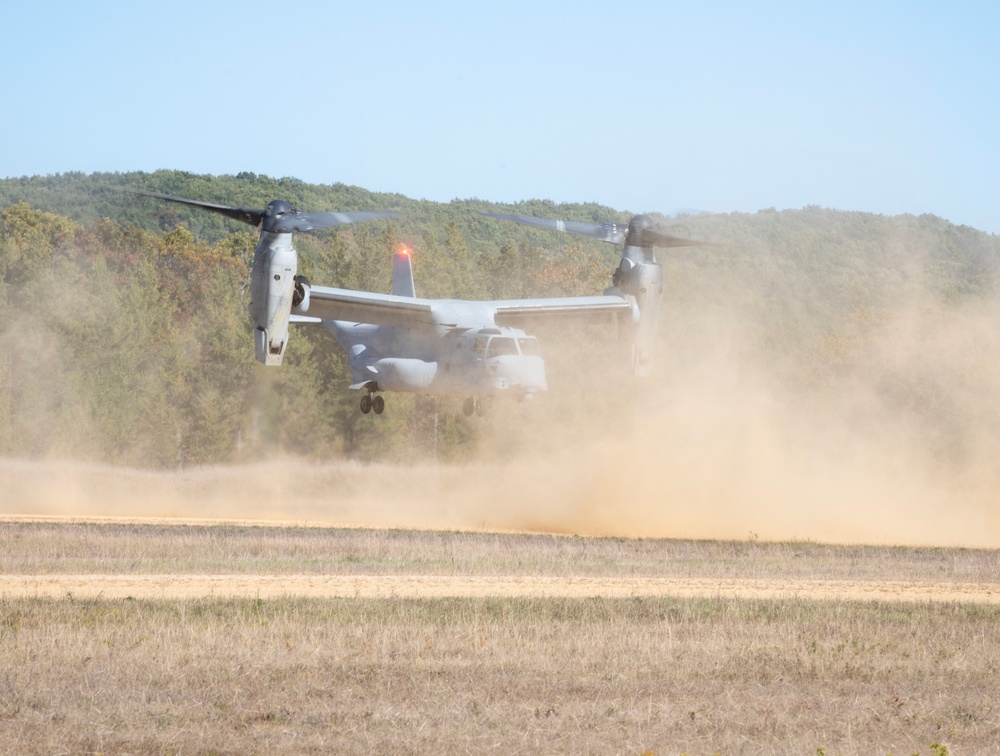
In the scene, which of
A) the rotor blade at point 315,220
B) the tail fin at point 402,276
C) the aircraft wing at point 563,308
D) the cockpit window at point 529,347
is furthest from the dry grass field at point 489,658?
the tail fin at point 402,276

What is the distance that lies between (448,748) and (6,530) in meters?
25.5

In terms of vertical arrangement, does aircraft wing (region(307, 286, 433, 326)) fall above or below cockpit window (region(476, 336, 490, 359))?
above

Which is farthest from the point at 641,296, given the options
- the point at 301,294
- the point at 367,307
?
the point at 301,294

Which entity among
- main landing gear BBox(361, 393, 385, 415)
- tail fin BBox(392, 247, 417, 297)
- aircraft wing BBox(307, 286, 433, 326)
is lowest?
main landing gear BBox(361, 393, 385, 415)

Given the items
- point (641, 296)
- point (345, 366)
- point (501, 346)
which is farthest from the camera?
point (345, 366)

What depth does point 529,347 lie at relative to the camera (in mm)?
34000

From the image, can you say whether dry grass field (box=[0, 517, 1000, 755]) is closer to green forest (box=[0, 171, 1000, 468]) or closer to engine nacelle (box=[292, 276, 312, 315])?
engine nacelle (box=[292, 276, 312, 315])

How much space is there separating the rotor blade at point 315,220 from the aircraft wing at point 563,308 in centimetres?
755

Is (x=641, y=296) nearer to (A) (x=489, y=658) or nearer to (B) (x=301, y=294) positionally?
(B) (x=301, y=294)

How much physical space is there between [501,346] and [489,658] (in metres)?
19.5

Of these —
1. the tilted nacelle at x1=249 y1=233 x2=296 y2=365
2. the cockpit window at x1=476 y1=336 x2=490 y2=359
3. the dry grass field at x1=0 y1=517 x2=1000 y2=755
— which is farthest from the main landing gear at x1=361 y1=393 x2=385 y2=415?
the dry grass field at x1=0 y1=517 x2=1000 y2=755

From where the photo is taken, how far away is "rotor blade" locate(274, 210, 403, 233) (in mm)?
29672

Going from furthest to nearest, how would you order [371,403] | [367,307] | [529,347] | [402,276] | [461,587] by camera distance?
[402,276], [371,403], [367,307], [529,347], [461,587]

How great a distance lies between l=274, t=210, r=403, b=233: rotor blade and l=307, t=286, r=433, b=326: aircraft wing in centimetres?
359
